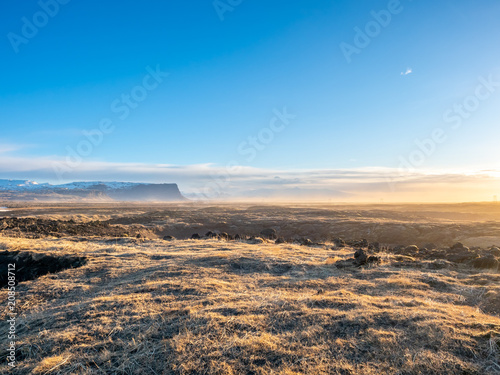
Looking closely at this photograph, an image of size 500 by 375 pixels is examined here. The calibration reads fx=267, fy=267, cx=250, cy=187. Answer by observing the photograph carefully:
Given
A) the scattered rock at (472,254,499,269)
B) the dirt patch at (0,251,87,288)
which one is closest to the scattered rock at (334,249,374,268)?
the scattered rock at (472,254,499,269)

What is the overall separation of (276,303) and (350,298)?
2198mm

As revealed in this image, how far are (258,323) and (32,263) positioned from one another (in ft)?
40.4

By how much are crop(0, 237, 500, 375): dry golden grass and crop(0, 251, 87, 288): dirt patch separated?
64.3 inches

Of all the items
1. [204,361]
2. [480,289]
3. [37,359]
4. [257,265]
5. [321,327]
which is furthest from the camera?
[257,265]

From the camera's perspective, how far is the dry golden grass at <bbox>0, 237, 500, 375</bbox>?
4652 mm

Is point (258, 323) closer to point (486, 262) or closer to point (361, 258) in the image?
point (361, 258)

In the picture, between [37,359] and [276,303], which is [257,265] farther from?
[37,359]

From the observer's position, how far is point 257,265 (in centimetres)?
1203

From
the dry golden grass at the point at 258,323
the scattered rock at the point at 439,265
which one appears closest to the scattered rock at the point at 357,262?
the dry golden grass at the point at 258,323

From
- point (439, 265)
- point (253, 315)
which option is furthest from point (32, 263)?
point (439, 265)

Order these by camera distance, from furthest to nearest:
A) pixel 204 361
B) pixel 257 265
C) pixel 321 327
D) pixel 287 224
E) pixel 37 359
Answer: pixel 287 224, pixel 257 265, pixel 321 327, pixel 37 359, pixel 204 361

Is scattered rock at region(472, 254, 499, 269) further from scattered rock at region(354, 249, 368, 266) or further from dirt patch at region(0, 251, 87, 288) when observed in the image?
dirt patch at region(0, 251, 87, 288)

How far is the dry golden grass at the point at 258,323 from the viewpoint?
15.3 feet

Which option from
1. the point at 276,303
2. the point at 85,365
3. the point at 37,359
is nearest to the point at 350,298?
the point at 276,303
